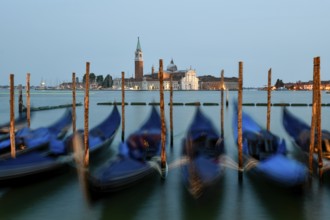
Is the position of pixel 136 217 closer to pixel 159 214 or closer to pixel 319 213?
pixel 159 214

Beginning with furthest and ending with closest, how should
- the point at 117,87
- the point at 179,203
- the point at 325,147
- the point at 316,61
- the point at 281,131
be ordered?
the point at 117,87, the point at 281,131, the point at 325,147, the point at 316,61, the point at 179,203

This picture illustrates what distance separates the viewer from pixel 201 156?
31.6 ft

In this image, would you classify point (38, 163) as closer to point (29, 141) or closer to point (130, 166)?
point (130, 166)

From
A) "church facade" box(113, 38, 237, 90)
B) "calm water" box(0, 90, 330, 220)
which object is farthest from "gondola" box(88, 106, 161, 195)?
"church facade" box(113, 38, 237, 90)

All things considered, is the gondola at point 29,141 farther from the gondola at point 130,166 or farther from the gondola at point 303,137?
the gondola at point 303,137

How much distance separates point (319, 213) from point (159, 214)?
3.26 m

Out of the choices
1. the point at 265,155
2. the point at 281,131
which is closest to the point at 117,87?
the point at 281,131

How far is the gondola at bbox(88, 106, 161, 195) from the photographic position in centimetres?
718

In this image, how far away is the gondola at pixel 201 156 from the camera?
7.16 m

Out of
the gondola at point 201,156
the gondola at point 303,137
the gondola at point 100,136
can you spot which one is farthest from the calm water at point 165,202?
the gondola at point 100,136

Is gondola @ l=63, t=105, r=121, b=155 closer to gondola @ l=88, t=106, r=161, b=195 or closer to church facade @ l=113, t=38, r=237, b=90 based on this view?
gondola @ l=88, t=106, r=161, b=195

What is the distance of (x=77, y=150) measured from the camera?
32.0ft

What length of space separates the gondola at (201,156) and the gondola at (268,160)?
84 centimetres

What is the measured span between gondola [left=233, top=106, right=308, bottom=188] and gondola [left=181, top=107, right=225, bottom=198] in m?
0.84
